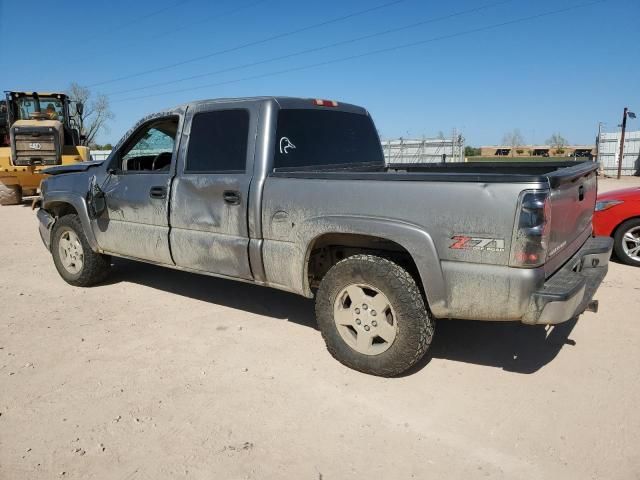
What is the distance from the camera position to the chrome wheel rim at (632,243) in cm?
646

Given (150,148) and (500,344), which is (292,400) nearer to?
(500,344)

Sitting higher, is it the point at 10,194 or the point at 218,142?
the point at 218,142

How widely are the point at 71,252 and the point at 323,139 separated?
3.39 meters

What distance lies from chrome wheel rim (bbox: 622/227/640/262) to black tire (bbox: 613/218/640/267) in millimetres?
23

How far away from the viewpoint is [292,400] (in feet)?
10.7

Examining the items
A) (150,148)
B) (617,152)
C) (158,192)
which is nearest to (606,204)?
(158,192)

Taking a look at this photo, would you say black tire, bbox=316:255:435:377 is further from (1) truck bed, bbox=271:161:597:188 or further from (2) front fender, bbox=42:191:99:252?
(2) front fender, bbox=42:191:99:252

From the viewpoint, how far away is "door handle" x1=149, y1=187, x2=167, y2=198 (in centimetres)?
455

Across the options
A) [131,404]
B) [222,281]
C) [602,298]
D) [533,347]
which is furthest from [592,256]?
[222,281]

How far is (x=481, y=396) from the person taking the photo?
3.26m

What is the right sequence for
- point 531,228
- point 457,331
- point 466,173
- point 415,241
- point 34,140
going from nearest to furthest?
point 531,228 → point 415,241 → point 466,173 → point 457,331 → point 34,140

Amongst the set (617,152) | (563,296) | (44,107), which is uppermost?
(44,107)

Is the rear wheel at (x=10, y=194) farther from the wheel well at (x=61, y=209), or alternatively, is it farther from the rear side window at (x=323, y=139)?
the rear side window at (x=323, y=139)

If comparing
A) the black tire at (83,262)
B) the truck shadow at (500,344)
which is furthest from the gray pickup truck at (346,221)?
the truck shadow at (500,344)
